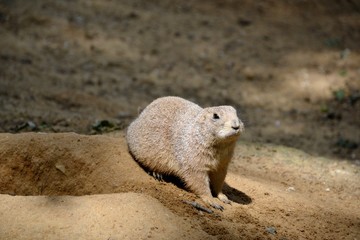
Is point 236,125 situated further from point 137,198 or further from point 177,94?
point 177,94

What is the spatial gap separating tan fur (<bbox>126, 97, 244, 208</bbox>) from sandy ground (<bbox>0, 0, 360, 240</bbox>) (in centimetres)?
15

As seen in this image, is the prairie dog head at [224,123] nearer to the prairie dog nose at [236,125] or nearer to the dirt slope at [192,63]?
the prairie dog nose at [236,125]

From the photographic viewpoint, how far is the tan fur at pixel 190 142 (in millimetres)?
4371

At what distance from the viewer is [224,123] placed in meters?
4.29

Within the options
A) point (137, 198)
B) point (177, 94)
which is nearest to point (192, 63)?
point (177, 94)

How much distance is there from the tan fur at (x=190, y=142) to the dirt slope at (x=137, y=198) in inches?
5.3

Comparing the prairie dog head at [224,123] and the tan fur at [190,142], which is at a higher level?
the prairie dog head at [224,123]

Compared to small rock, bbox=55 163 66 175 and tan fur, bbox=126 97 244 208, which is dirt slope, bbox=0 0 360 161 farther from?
tan fur, bbox=126 97 244 208

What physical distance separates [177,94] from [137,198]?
4.92 m

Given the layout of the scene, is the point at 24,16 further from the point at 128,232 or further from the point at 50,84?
the point at 128,232

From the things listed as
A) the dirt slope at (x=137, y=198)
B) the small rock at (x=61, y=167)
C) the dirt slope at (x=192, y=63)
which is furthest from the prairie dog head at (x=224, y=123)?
the dirt slope at (x=192, y=63)

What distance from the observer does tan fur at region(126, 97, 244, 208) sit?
Result: 4371mm

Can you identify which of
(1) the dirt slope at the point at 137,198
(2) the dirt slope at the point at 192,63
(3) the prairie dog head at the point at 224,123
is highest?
(3) the prairie dog head at the point at 224,123

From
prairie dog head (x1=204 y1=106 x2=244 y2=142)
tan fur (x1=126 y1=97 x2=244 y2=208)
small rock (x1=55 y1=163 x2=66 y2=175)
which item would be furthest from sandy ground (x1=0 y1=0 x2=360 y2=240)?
prairie dog head (x1=204 y1=106 x2=244 y2=142)
